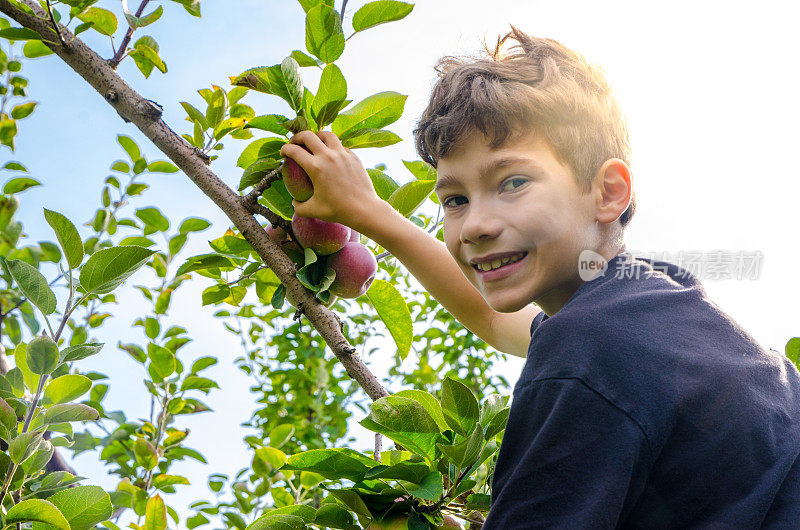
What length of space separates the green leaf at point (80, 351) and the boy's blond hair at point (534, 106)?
59 cm

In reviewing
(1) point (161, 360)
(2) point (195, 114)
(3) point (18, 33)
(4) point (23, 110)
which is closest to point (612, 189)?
(2) point (195, 114)

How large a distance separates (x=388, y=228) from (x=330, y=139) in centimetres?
18

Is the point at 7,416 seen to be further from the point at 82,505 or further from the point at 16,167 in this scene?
the point at 16,167

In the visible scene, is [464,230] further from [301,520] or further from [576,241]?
[301,520]

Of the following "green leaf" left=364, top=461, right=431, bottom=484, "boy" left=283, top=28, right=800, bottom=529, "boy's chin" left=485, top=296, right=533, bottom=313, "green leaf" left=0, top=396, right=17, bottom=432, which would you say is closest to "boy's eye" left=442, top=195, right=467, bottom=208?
"boy" left=283, top=28, right=800, bottom=529

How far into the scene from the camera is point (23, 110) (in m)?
2.04

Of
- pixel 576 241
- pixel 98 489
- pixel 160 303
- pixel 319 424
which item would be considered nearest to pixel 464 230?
pixel 576 241

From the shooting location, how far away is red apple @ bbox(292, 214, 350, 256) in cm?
109

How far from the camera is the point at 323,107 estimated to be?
104 centimetres

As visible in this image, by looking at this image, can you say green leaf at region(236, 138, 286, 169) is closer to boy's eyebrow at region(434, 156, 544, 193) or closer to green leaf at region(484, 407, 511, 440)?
boy's eyebrow at region(434, 156, 544, 193)

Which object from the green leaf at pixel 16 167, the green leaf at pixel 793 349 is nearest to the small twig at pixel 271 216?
the green leaf at pixel 793 349

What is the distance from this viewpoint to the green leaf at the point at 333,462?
0.85m

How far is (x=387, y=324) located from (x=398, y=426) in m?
0.32

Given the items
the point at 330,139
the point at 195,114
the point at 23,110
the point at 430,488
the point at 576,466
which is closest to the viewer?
the point at 576,466
